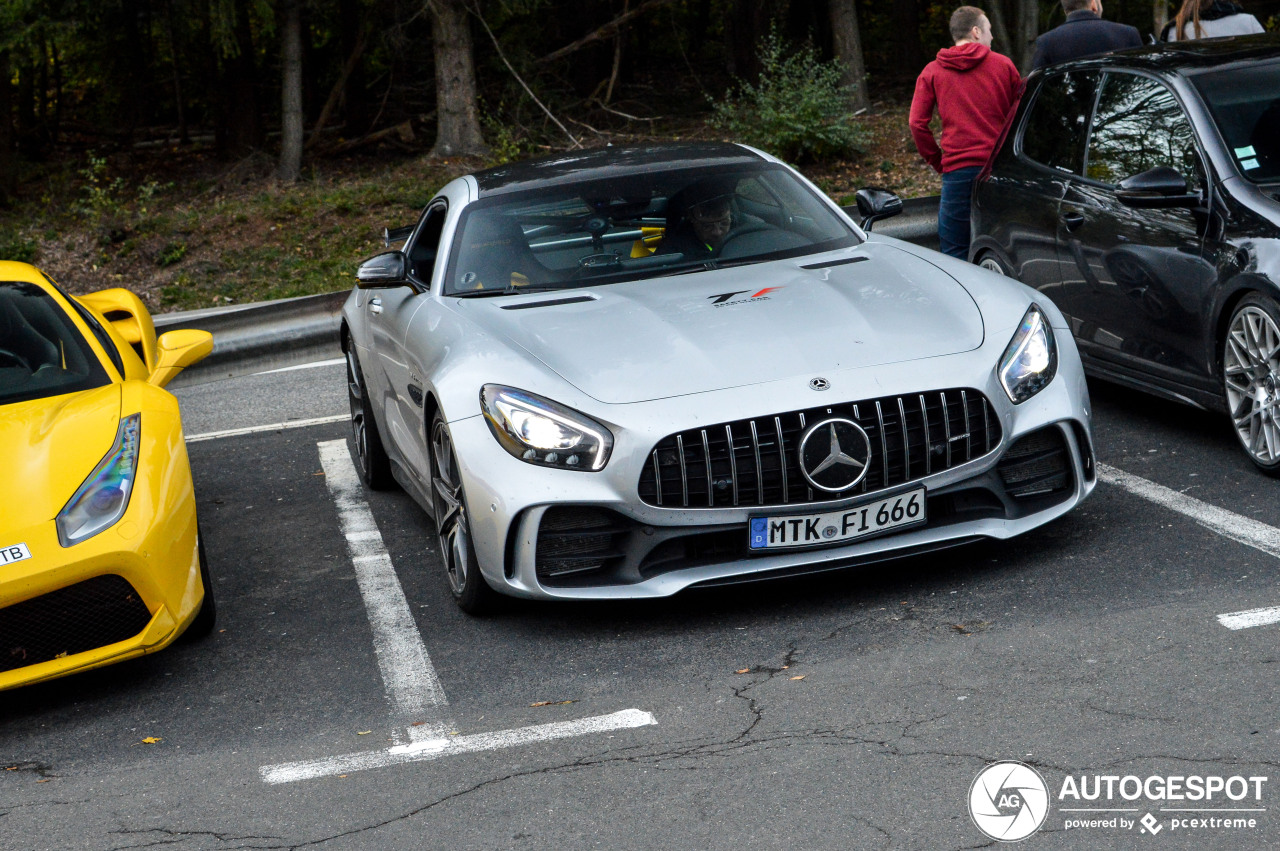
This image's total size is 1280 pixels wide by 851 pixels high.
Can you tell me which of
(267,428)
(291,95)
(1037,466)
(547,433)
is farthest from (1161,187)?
(291,95)

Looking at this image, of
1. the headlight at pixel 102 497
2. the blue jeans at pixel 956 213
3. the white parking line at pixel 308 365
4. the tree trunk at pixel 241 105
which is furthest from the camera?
the tree trunk at pixel 241 105

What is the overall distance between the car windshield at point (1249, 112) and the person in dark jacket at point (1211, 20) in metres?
2.53

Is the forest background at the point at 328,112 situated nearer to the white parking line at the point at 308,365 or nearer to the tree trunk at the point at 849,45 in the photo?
the tree trunk at the point at 849,45

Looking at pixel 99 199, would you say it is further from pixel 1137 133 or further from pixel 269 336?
pixel 1137 133

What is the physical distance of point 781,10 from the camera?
85.7 ft

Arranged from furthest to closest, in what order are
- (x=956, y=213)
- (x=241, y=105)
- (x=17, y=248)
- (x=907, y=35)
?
(x=907, y=35), (x=241, y=105), (x=17, y=248), (x=956, y=213)

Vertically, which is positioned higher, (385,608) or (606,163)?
(606,163)

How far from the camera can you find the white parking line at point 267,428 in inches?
340

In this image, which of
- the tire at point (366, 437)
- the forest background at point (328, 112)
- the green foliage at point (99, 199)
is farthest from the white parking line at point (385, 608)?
the green foliage at point (99, 199)

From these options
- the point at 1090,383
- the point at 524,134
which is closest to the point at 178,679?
the point at 1090,383

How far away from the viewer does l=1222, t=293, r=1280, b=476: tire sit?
220 inches

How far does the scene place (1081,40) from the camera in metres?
8.73

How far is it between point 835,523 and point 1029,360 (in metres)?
0.93

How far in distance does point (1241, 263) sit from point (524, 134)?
576 inches
